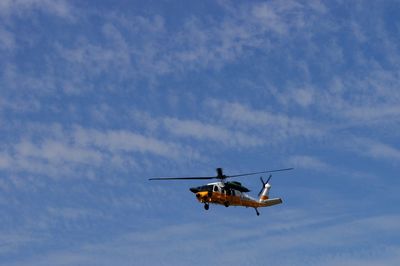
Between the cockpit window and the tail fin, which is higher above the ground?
the tail fin

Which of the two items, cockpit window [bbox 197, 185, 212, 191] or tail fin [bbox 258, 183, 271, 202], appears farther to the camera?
tail fin [bbox 258, 183, 271, 202]

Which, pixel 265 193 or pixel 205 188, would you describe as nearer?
pixel 205 188

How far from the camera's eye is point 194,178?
4614 inches

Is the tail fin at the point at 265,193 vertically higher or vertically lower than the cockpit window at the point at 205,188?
higher

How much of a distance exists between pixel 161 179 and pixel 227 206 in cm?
1511

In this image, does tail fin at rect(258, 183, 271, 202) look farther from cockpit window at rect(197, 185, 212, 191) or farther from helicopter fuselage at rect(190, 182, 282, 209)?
cockpit window at rect(197, 185, 212, 191)

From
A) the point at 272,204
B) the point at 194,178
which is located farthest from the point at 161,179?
the point at 272,204

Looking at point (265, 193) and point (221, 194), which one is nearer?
point (221, 194)

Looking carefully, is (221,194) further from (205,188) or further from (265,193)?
(265,193)

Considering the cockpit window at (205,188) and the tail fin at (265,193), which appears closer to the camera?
the cockpit window at (205,188)

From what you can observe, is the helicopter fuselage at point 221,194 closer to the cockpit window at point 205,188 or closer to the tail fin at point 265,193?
the cockpit window at point 205,188

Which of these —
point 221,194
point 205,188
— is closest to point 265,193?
point 221,194

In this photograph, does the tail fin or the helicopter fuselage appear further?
the tail fin

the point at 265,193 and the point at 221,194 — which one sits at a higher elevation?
the point at 265,193
